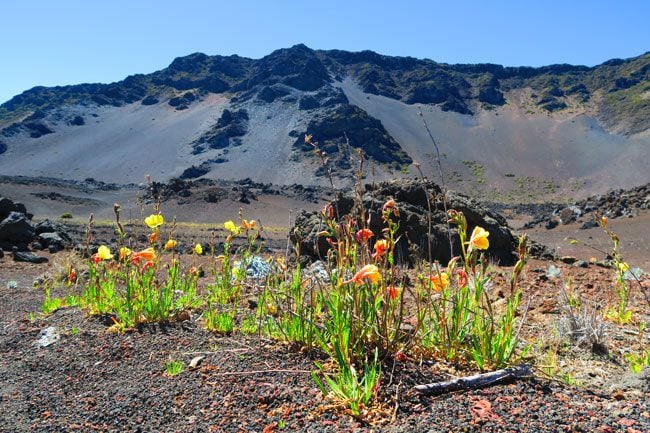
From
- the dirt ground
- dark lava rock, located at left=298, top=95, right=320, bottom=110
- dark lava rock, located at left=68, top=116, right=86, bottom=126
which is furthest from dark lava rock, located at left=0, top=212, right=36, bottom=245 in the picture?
dark lava rock, located at left=68, top=116, right=86, bottom=126

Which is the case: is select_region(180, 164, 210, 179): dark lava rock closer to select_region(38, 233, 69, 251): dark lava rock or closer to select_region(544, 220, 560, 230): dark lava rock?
select_region(544, 220, 560, 230): dark lava rock

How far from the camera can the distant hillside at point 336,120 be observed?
76.8 m

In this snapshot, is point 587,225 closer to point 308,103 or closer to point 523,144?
point 523,144

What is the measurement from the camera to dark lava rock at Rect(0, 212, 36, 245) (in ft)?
36.2

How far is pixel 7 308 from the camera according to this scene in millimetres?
4699

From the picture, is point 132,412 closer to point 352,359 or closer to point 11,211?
point 352,359

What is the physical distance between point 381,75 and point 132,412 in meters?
129

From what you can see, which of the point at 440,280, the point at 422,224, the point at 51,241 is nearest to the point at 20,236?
the point at 51,241

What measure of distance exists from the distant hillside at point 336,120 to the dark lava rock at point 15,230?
5119 centimetres

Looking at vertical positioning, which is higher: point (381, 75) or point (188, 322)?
point (381, 75)

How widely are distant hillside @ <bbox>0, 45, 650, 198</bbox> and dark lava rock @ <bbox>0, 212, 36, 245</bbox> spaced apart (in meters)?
51.2

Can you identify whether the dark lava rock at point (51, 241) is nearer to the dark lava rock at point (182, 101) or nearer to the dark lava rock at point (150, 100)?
the dark lava rock at point (182, 101)

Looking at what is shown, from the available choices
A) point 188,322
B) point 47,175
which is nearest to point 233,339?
point 188,322

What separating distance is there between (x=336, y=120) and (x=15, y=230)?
71.9 metres
